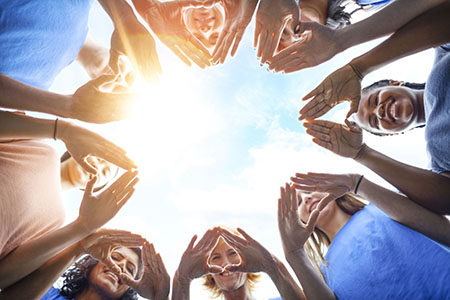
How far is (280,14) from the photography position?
1.71 metres

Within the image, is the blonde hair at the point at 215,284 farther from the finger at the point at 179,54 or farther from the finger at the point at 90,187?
the finger at the point at 179,54

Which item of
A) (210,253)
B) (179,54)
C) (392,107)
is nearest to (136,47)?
(179,54)

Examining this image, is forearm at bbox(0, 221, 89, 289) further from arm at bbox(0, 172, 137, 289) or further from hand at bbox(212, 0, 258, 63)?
hand at bbox(212, 0, 258, 63)

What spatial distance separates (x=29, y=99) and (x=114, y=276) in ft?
7.14

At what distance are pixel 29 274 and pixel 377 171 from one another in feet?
9.59

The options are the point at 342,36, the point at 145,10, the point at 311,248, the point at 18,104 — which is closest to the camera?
the point at 18,104

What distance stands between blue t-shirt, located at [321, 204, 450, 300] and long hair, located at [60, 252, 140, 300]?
228 cm

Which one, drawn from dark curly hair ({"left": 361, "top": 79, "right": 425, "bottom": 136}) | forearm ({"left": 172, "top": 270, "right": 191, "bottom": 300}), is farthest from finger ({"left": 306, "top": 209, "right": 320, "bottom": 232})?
dark curly hair ({"left": 361, "top": 79, "right": 425, "bottom": 136})

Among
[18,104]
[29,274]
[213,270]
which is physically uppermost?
[18,104]

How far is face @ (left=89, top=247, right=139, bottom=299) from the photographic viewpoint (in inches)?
105

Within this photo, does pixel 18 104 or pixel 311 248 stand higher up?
pixel 18 104

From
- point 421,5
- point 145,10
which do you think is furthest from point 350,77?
point 145,10

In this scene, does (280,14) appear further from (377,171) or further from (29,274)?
(29,274)

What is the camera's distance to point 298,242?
202cm
